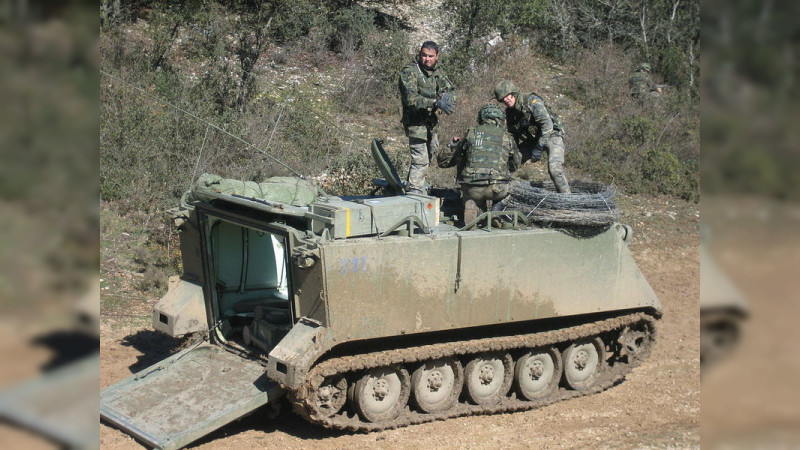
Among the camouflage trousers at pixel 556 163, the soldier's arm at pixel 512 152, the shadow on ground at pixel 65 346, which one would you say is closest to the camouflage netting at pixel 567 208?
the camouflage trousers at pixel 556 163

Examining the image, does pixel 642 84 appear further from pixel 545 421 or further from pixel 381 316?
pixel 381 316

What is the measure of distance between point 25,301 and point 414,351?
5.88 m

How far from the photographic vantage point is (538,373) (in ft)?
25.9

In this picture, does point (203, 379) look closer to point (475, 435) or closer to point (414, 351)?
point (414, 351)

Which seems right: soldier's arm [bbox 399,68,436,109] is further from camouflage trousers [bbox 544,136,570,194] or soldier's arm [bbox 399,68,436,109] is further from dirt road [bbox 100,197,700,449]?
dirt road [bbox 100,197,700,449]

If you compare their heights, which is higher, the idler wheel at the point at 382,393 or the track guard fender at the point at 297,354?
the track guard fender at the point at 297,354

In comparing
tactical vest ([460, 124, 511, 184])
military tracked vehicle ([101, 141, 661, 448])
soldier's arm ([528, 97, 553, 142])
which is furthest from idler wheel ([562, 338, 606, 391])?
soldier's arm ([528, 97, 553, 142])

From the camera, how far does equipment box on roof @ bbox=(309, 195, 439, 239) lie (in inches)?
263

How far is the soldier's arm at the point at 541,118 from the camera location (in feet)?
27.0

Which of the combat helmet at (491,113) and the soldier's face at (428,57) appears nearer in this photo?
the combat helmet at (491,113)

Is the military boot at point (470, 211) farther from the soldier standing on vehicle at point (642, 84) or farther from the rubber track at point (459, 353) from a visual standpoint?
the soldier standing on vehicle at point (642, 84)

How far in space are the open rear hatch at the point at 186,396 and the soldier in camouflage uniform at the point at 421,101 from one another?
95.0 inches

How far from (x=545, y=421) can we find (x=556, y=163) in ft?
7.86

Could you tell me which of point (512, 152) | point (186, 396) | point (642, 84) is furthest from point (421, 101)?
point (642, 84)
